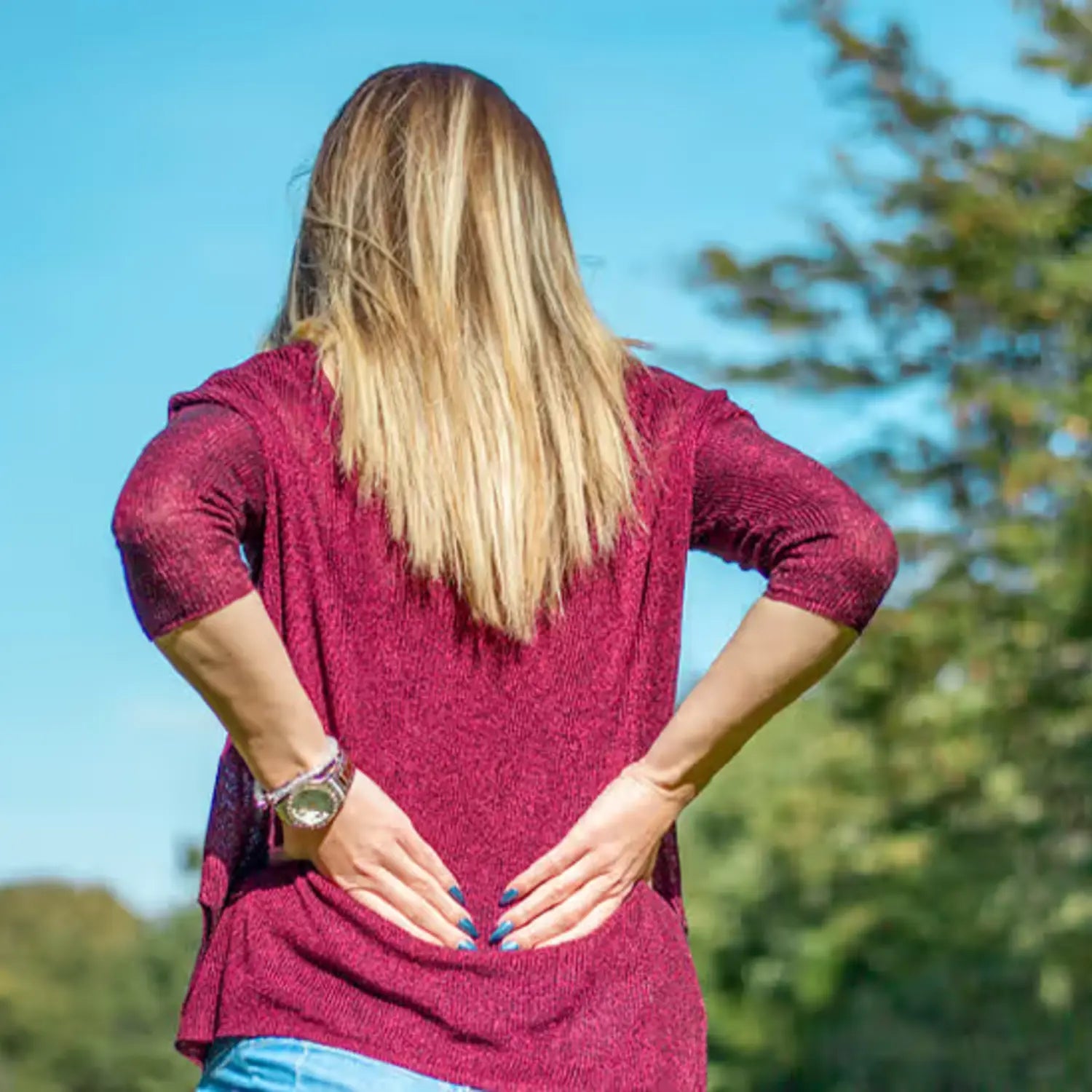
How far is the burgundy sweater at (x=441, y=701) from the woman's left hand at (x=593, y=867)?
0.05 ft

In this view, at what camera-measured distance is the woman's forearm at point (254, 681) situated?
1.82 meters

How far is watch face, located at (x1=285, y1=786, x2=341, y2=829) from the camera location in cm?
183

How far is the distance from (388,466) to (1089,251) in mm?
4116

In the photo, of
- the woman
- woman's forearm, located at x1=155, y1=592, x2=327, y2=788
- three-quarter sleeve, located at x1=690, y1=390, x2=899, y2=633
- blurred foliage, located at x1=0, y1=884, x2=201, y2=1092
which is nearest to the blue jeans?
the woman

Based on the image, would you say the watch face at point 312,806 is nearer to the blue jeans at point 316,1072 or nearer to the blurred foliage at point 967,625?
the blue jeans at point 316,1072

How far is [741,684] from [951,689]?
4660 millimetres

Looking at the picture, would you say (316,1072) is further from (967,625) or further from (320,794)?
(967,625)

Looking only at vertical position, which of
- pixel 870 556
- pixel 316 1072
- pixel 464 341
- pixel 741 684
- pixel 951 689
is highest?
pixel 464 341

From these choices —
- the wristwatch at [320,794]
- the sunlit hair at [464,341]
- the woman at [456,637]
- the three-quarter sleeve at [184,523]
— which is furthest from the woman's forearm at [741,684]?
the three-quarter sleeve at [184,523]

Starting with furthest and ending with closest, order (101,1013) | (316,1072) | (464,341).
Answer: (101,1013)
(464,341)
(316,1072)

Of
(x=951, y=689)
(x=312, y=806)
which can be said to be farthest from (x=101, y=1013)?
(x=312, y=806)

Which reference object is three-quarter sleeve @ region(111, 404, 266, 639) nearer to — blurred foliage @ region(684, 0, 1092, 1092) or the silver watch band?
the silver watch band

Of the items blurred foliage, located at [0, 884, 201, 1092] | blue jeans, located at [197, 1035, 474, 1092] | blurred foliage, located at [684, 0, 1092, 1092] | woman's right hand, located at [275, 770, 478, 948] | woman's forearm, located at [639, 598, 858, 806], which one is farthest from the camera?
blurred foliage, located at [0, 884, 201, 1092]

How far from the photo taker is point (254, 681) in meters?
1.83
